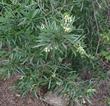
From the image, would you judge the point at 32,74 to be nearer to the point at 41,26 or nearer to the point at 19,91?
the point at 19,91

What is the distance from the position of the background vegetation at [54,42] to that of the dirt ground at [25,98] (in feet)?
0.59

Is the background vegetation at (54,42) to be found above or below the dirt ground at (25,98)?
above

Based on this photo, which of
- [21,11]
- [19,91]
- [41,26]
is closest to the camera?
[41,26]

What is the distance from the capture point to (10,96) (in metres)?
3.65

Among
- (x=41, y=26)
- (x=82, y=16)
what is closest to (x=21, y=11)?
(x=41, y=26)

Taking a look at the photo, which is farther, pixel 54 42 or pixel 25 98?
pixel 25 98

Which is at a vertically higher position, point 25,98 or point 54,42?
point 54,42

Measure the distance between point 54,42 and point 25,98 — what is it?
3.34 ft

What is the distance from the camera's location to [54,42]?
113 inches

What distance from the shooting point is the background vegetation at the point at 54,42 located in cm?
297

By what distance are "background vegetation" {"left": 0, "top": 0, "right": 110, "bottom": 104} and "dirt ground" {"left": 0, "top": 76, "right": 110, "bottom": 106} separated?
179mm

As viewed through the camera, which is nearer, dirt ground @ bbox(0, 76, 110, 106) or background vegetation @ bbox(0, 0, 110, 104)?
background vegetation @ bbox(0, 0, 110, 104)

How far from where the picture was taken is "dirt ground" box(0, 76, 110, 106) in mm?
3602

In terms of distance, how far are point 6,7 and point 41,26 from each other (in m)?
0.60
